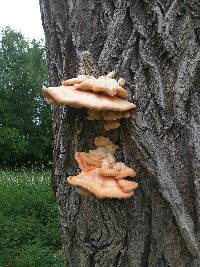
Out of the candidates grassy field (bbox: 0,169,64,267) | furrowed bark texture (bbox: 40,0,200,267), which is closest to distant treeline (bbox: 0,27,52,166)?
grassy field (bbox: 0,169,64,267)

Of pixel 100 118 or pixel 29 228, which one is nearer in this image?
pixel 100 118

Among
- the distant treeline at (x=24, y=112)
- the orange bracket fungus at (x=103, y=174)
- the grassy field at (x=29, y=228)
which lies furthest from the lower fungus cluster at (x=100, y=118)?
the distant treeline at (x=24, y=112)

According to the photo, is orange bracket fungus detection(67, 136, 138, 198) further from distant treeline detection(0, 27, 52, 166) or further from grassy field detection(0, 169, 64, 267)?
distant treeline detection(0, 27, 52, 166)

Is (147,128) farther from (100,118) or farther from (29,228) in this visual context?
(29,228)

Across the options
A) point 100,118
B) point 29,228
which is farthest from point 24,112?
point 100,118

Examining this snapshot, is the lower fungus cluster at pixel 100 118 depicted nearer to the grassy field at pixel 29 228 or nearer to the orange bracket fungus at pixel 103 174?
the orange bracket fungus at pixel 103 174
